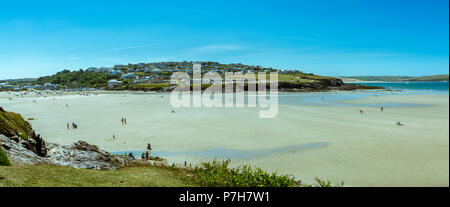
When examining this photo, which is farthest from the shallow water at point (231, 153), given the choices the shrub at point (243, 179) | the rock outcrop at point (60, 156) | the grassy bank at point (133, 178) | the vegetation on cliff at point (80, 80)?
the vegetation on cliff at point (80, 80)

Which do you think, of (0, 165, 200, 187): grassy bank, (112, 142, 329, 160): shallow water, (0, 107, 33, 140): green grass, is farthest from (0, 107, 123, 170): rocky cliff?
(112, 142, 329, 160): shallow water

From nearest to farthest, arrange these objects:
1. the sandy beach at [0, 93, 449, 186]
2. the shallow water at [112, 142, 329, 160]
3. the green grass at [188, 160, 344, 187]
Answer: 1. the green grass at [188, 160, 344, 187]
2. the sandy beach at [0, 93, 449, 186]
3. the shallow water at [112, 142, 329, 160]

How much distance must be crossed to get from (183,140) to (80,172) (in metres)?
11.7

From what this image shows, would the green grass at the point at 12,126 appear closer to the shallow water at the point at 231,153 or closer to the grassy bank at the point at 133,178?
the grassy bank at the point at 133,178

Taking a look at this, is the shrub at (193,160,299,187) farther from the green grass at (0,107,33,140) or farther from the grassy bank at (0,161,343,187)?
the green grass at (0,107,33,140)

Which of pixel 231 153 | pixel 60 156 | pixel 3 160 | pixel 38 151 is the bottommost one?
pixel 231 153

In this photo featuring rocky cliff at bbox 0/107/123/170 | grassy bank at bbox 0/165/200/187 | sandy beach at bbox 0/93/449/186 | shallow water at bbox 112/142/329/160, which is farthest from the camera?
shallow water at bbox 112/142/329/160

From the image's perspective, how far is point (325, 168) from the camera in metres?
14.0

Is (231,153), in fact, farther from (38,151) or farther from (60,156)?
(38,151)

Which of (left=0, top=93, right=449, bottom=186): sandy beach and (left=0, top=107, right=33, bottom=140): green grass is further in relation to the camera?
(left=0, top=93, right=449, bottom=186): sandy beach

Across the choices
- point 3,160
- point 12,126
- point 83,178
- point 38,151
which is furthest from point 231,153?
point 3,160

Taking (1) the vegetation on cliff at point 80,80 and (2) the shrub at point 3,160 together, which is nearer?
(2) the shrub at point 3,160
